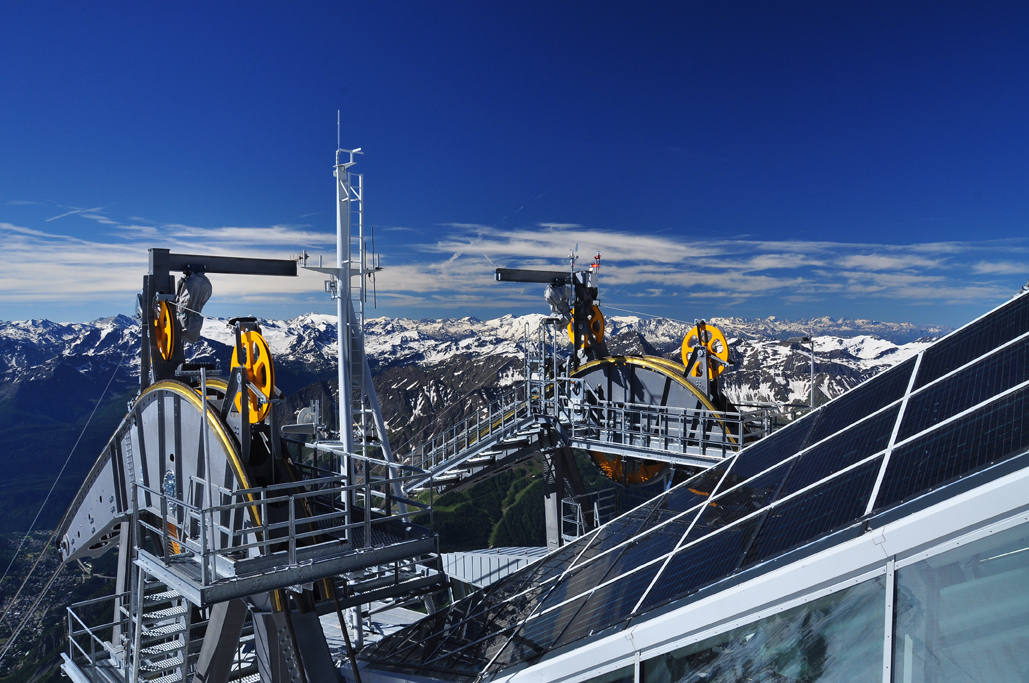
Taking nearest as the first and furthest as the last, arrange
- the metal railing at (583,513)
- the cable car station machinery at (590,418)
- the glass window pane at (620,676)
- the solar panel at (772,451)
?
the glass window pane at (620,676), the solar panel at (772,451), the cable car station machinery at (590,418), the metal railing at (583,513)

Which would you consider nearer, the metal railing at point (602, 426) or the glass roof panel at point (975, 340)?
the glass roof panel at point (975, 340)

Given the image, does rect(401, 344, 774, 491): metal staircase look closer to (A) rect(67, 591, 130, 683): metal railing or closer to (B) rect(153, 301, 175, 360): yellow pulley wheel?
(B) rect(153, 301, 175, 360): yellow pulley wheel

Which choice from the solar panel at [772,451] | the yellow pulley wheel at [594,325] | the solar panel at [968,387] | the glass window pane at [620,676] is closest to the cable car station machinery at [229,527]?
the glass window pane at [620,676]

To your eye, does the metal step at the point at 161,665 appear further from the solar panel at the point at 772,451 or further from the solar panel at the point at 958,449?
the solar panel at the point at 958,449

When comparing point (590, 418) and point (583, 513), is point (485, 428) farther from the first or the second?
point (583, 513)

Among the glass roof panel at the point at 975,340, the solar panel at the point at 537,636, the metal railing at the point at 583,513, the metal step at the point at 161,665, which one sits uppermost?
the glass roof panel at the point at 975,340

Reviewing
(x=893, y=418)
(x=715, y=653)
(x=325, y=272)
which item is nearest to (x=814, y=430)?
(x=893, y=418)

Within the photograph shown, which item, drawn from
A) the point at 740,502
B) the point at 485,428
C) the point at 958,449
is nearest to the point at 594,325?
the point at 485,428
